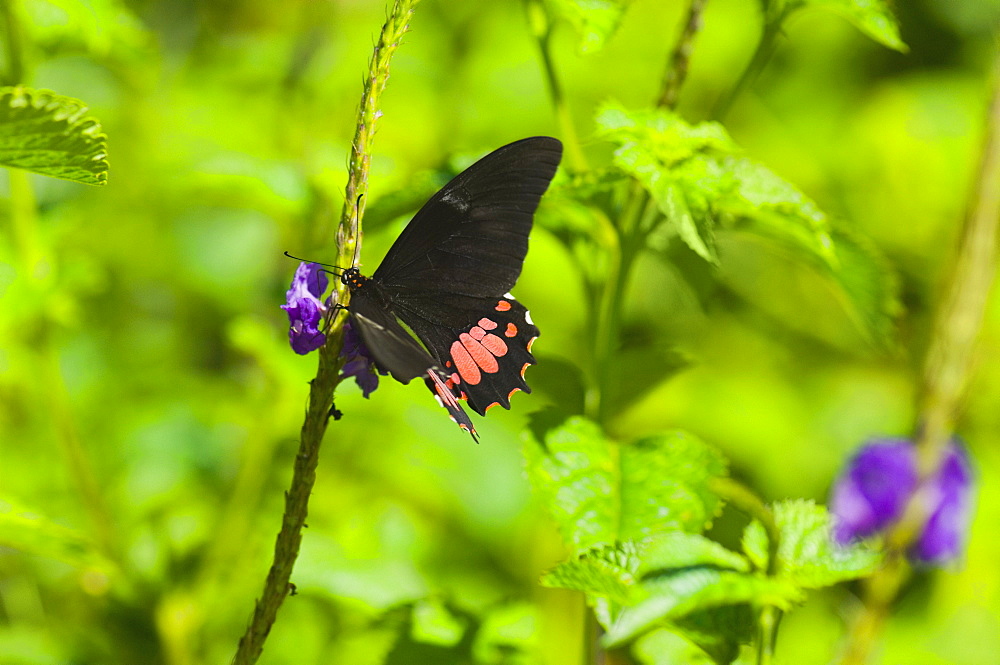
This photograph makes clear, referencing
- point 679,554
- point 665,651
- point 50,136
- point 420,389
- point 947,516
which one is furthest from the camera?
point 420,389

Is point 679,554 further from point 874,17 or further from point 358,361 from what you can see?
point 874,17

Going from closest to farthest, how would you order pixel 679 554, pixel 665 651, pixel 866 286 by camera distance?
pixel 679 554, pixel 866 286, pixel 665 651

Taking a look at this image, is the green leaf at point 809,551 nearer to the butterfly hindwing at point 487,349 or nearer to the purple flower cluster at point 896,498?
the butterfly hindwing at point 487,349

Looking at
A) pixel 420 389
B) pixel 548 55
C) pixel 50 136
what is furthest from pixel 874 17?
pixel 420 389

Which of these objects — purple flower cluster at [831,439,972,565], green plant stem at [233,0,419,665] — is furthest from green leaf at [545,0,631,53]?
Result: purple flower cluster at [831,439,972,565]

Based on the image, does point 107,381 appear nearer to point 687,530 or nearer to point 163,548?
point 163,548

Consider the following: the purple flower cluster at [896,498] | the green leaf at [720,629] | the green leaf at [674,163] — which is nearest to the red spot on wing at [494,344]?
the green leaf at [674,163]
